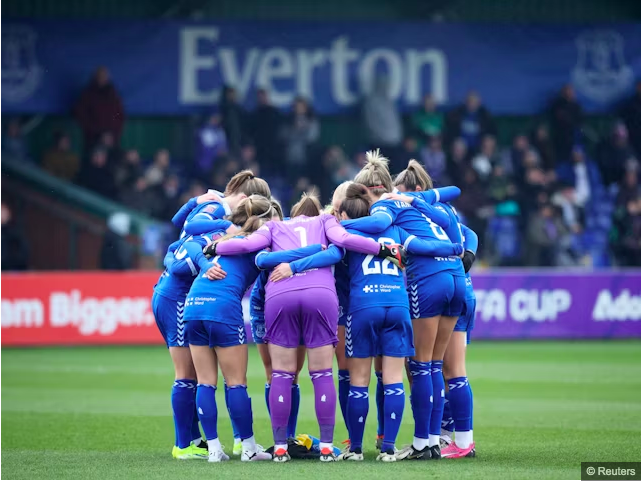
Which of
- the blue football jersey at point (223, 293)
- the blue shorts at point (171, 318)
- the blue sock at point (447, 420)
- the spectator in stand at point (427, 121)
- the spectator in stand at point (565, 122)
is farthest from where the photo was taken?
the spectator in stand at point (565, 122)

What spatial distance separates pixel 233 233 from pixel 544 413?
14.7 ft

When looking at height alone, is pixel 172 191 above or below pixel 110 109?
below

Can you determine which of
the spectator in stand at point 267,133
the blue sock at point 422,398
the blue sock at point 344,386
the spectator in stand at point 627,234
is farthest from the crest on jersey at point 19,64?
the blue sock at point 422,398

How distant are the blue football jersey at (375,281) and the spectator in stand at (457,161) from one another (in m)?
14.1

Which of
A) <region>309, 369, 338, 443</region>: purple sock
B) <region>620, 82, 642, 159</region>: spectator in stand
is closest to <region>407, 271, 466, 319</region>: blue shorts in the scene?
<region>309, 369, 338, 443</region>: purple sock

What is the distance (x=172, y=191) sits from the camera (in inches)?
834

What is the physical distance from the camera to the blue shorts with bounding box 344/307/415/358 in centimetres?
790

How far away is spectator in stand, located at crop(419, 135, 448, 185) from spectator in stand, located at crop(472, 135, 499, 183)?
0.77m

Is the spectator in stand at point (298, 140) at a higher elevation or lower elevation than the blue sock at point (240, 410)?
higher

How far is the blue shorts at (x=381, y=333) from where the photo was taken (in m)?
7.90

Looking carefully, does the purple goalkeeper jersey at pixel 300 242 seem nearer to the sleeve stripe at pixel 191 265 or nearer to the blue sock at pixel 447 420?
the sleeve stripe at pixel 191 265

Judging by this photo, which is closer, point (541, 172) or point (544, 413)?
point (544, 413)

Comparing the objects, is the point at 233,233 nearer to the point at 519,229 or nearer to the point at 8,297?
the point at 8,297

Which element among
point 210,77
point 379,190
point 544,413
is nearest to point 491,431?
point 544,413
